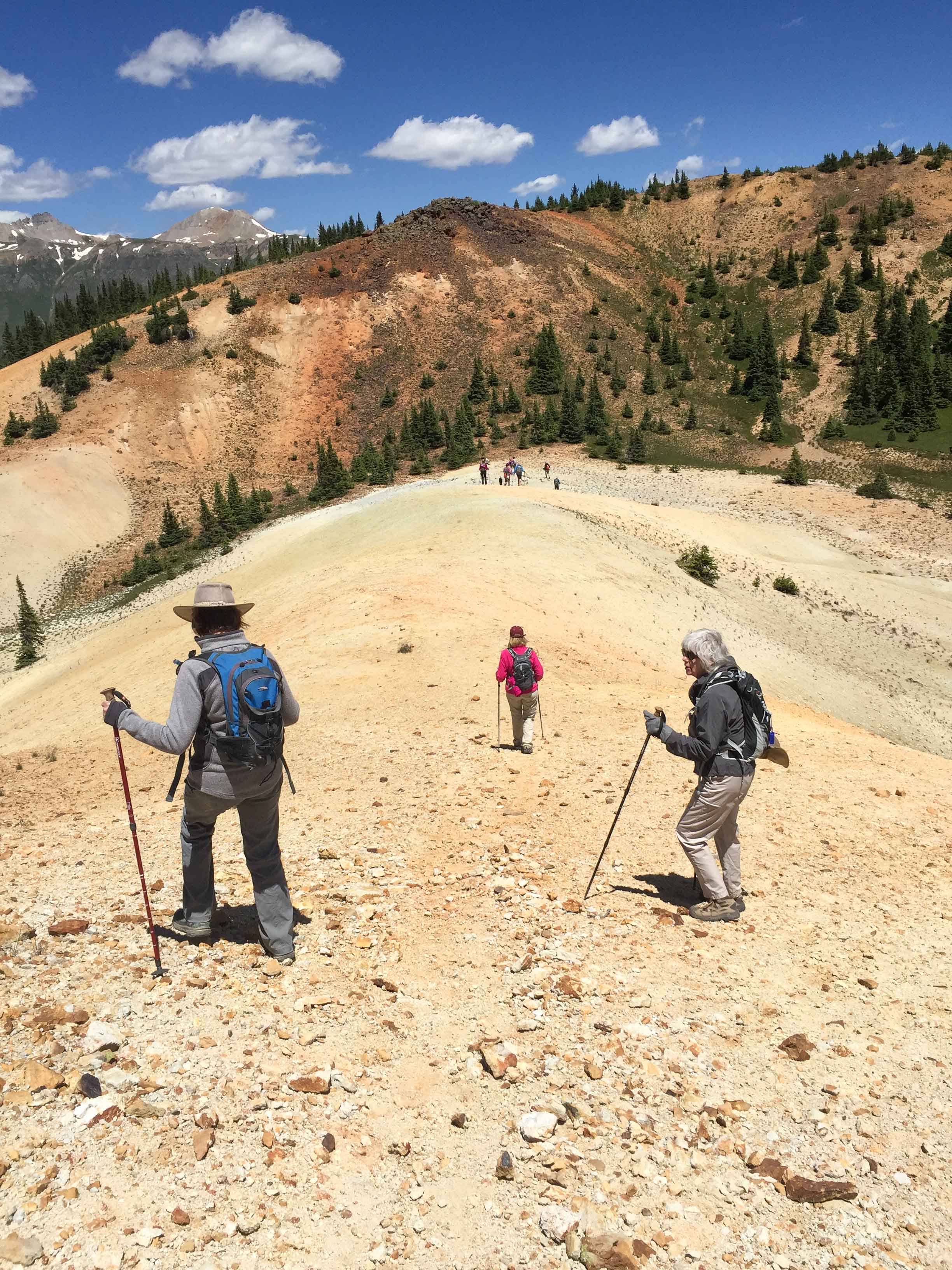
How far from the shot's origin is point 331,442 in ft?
220

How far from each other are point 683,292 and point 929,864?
94902mm

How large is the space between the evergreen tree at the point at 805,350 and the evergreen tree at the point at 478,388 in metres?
31.7

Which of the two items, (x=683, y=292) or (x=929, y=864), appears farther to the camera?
(x=683, y=292)

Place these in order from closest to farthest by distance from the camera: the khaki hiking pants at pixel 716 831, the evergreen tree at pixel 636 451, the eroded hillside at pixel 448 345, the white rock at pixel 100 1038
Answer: the white rock at pixel 100 1038, the khaki hiking pants at pixel 716 831, the evergreen tree at pixel 636 451, the eroded hillside at pixel 448 345

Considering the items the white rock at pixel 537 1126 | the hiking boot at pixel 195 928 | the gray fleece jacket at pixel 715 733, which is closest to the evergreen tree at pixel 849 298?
the gray fleece jacket at pixel 715 733

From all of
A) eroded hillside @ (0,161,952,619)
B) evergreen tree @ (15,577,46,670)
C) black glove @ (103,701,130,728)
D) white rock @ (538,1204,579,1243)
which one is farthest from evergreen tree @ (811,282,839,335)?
white rock @ (538,1204,579,1243)

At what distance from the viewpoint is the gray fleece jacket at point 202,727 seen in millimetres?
5211

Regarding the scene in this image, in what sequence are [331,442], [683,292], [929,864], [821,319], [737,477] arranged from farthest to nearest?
[683,292] → [821,319] → [331,442] → [737,477] → [929,864]

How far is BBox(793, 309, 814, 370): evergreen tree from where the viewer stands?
7744cm

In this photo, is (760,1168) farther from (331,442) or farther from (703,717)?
(331,442)

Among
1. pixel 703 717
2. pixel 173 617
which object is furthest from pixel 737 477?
pixel 703 717

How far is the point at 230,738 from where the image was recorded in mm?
5219

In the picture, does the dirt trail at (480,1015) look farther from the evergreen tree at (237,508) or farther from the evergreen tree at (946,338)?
the evergreen tree at (946,338)

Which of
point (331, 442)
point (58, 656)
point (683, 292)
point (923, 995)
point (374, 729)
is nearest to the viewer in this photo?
point (923, 995)
